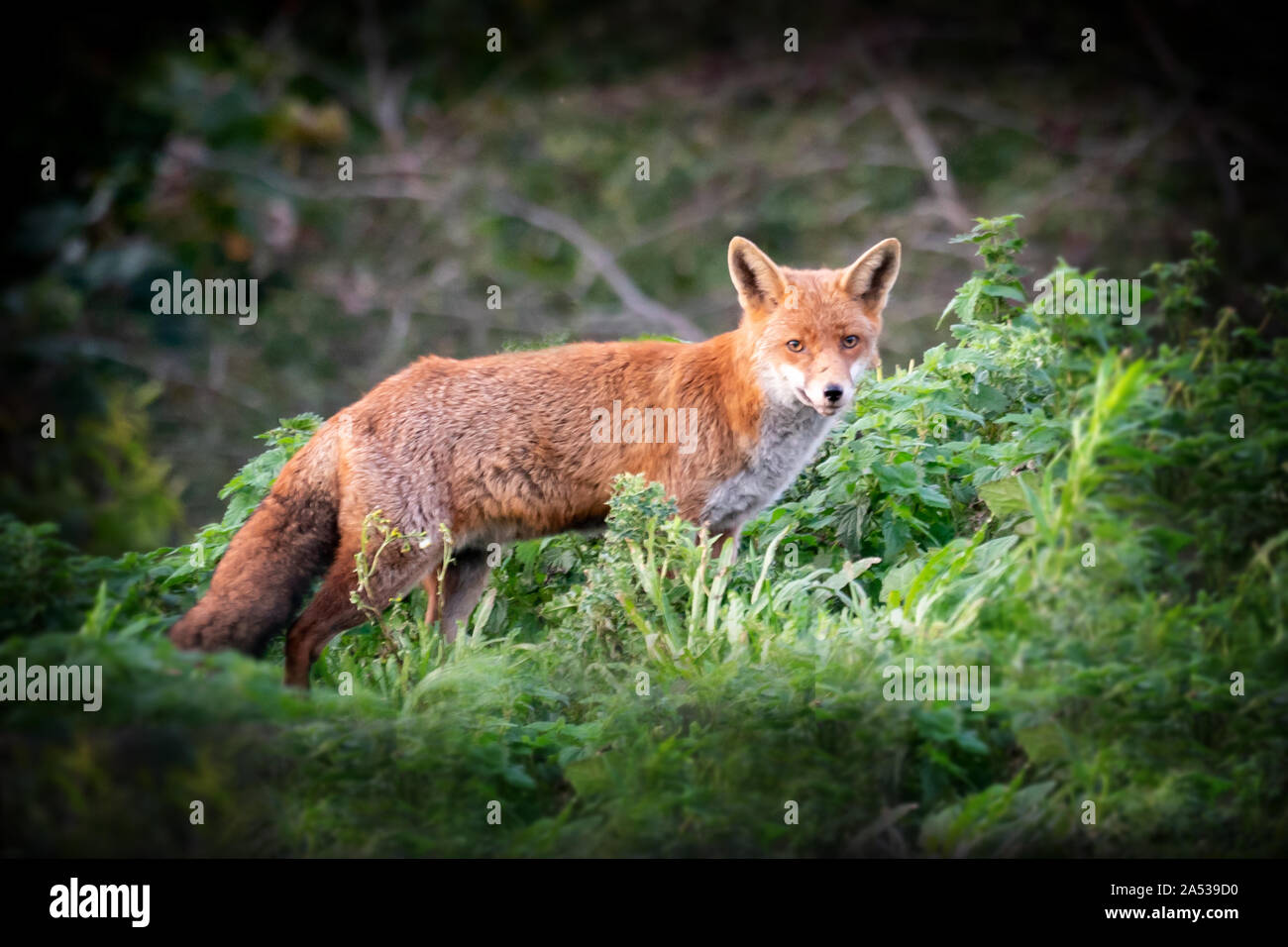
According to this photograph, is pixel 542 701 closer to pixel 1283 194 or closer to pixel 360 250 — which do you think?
pixel 1283 194

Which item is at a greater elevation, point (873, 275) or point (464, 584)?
point (873, 275)

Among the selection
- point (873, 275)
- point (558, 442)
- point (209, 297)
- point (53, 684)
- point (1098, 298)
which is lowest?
point (53, 684)

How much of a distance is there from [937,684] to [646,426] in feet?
7.10

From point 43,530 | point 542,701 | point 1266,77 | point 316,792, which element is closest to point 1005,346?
point 1266,77

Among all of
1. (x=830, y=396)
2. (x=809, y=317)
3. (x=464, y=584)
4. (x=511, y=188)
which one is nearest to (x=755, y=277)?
(x=809, y=317)

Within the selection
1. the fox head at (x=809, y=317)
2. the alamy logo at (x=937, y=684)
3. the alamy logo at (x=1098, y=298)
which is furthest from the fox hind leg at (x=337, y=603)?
the alamy logo at (x=1098, y=298)

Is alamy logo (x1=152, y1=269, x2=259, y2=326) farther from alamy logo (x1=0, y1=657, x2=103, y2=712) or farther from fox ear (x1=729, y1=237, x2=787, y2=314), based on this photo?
fox ear (x1=729, y1=237, x2=787, y2=314)

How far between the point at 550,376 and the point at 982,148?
853cm

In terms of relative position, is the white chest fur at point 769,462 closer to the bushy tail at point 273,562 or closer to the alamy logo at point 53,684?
the bushy tail at point 273,562

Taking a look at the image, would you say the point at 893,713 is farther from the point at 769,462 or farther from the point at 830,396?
the point at 769,462

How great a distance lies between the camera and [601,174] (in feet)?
46.4

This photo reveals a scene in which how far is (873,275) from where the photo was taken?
5.78 m

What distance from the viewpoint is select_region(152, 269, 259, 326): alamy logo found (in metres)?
3.68

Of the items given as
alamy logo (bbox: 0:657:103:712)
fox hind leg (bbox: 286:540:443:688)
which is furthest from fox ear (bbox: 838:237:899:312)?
alamy logo (bbox: 0:657:103:712)
